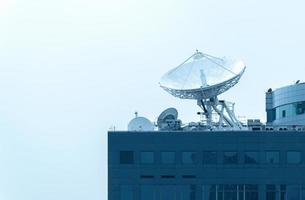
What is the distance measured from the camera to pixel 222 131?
163 metres

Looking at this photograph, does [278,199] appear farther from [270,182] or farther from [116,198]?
[116,198]

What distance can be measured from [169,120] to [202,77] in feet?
17.3

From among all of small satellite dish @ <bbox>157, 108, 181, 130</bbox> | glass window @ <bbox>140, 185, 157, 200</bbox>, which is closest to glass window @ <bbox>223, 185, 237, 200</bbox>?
glass window @ <bbox>140, 185, 157, 200</bbox>

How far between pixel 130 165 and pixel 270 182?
13316mm

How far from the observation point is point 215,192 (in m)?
164

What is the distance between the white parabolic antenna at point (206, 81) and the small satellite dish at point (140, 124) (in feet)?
13.9

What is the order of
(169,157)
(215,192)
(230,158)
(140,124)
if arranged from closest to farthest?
(230,158) → (169,157) → (215,192) → (140,124)

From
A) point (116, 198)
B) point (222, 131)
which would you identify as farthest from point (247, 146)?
point (116, 198)

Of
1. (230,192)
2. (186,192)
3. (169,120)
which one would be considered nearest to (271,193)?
(230,192)

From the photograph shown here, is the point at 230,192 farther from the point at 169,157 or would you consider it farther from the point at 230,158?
the point at 169,157

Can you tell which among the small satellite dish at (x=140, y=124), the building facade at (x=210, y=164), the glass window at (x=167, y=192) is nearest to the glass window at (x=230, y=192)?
the building facade at (x=210, y=164)

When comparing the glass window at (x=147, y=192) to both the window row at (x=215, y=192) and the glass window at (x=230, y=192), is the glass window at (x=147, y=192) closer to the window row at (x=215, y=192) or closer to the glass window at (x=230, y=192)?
the window row at (x=215, y=192)

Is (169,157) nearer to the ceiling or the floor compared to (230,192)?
nearer to the ceiling

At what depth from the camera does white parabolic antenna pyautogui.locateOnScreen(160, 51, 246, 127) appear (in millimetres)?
166375
